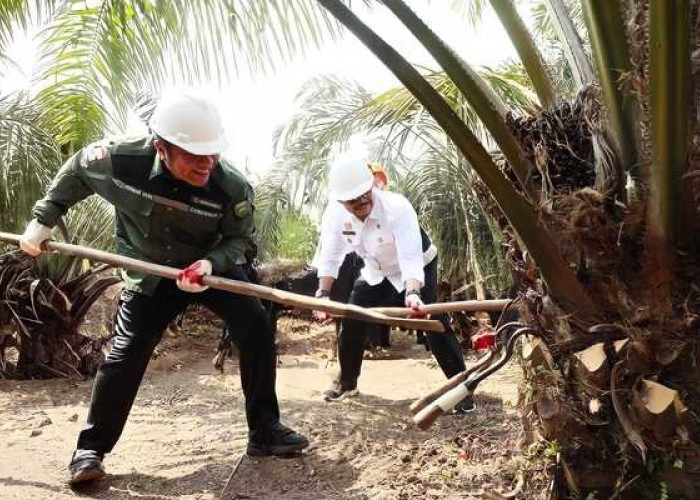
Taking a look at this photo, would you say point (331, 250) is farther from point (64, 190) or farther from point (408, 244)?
point (64, 190)

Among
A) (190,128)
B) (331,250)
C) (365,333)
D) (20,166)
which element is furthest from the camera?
(20,166)

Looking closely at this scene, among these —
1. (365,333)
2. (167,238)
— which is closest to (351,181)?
(365,333)

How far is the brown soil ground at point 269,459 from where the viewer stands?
3.31 meters

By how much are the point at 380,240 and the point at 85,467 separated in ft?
7.50

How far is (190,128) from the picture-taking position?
343cm

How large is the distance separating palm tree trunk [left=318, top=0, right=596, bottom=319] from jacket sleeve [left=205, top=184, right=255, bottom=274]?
144 cm

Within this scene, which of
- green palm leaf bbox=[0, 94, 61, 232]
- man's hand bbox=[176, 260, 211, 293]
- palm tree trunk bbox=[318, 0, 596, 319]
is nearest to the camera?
palm tree trunk bbox=[318, 0, 596, 319]

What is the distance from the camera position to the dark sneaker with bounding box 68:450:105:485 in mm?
3316

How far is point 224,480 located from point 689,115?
2.52m

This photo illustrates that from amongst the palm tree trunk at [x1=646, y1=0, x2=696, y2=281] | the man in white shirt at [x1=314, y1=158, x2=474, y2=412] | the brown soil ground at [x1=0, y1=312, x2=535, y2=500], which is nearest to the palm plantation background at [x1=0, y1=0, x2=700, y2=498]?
the palm tree trunk at [x1=646, y1=0, x2=696, y2=281]

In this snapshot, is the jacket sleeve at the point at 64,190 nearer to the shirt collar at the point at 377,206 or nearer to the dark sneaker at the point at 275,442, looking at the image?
the dark sneaker at the point at 275,442

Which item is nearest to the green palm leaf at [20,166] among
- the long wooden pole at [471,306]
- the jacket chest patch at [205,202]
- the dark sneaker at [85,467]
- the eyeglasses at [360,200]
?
the eyeglasses at [360,200]

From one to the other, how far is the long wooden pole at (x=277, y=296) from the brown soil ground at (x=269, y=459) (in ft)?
1.86

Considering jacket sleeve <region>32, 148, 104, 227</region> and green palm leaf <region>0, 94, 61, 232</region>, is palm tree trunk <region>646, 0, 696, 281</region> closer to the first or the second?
jacket sleeve <region>32, 148, 104, 227</region>
